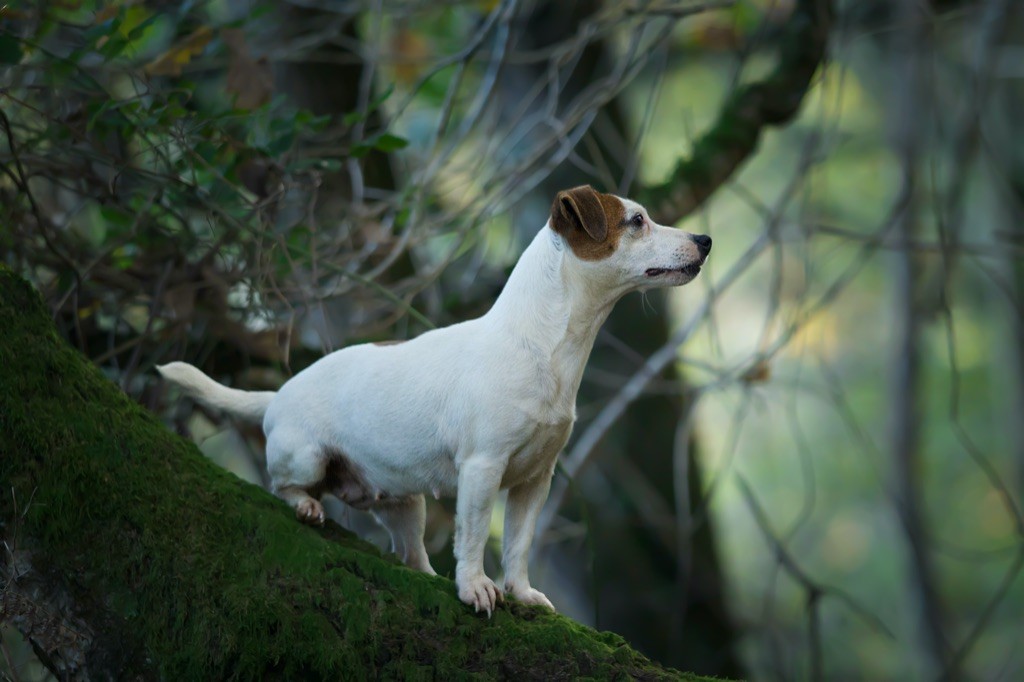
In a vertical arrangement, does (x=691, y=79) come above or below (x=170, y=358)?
below

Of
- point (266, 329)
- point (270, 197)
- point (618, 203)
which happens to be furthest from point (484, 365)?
point (266, 329)

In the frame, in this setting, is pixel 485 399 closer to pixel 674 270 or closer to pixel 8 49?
pixel 674 270

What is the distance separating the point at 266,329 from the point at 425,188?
1.00m

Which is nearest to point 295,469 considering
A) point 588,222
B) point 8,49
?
point 588,222

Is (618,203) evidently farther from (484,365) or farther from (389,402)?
(389,402)

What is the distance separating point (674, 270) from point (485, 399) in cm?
68

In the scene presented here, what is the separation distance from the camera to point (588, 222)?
10.2 feet

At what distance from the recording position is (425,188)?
523 cm

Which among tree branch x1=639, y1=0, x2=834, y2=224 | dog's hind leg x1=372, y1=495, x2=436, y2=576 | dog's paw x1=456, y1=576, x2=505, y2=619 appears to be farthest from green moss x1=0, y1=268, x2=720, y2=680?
tree branch x1=639, y1=0, x2=834, y2=224

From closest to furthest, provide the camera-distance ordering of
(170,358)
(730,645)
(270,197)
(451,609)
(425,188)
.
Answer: (451,609), (270,197), (170,358), (425,188), (730,645)

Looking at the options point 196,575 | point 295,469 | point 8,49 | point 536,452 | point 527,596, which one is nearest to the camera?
point 196,575

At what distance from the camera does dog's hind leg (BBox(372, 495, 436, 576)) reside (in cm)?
342

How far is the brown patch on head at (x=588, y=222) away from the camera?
10.2 ft

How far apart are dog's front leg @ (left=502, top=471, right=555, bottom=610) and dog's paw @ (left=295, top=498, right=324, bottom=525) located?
1.78ft
